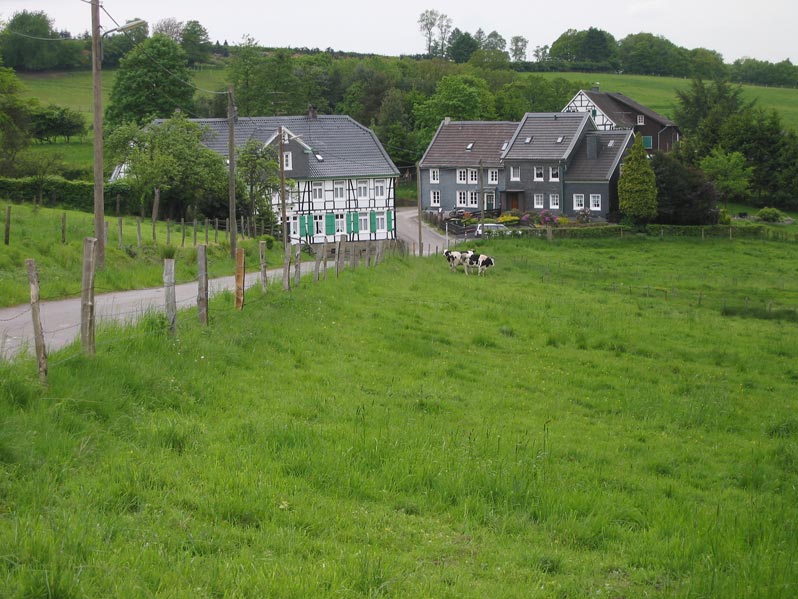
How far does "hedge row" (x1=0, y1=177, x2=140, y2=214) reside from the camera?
50.2m

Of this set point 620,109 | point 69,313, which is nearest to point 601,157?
point 620,109

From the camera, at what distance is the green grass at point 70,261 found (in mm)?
20484

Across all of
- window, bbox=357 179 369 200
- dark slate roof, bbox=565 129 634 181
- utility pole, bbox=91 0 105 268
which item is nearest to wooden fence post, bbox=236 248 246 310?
utility pole, bbox=91 0 105 268

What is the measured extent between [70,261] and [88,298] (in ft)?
43.4

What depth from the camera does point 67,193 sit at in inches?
2050

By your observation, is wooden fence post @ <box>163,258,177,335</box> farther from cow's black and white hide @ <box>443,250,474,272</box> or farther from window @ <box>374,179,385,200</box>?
window @ <box>374,179,385,200</box>

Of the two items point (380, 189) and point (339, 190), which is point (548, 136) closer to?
point (380, 189)

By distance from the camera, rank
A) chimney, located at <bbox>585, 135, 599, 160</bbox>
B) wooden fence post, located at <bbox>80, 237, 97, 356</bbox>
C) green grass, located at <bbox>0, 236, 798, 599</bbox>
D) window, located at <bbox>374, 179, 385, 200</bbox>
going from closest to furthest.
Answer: green grass, located at <bbox>0, 236, 798, 599</bbox> < wooden fence post, located at <bbox>80, 237, 97, 356</bbox> < window, located at <bbox>374, 179, 385, 200</bbox> < chimney, located at <bbox>585, 135, 599, 160</bbox>

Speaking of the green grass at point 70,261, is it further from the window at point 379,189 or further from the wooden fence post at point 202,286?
the window at point 379,189

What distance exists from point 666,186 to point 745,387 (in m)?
47.0

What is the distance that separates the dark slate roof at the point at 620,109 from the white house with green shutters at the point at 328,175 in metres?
35.9

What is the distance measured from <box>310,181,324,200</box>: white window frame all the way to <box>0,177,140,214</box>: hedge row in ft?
48.5

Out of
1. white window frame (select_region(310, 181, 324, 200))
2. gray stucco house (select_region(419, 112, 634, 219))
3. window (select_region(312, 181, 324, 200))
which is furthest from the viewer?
gray stucco house (select_region(419, 112, 634, 219))

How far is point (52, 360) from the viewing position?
11.3m
